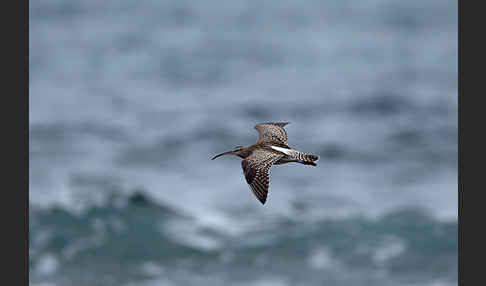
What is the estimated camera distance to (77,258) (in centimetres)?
10406

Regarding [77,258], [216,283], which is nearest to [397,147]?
[216,283]

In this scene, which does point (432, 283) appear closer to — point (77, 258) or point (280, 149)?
point (77, 258)

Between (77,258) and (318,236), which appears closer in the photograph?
(77,258)

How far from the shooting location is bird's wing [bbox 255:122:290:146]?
3269 centimetres

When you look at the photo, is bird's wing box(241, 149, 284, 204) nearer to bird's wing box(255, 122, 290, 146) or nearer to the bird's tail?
the bird's tail

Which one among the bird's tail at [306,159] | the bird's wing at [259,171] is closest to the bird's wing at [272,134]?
the bird's wing at [259,171]

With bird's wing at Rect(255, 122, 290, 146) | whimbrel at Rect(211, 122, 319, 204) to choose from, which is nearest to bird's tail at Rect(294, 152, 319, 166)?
whimbrel at Rect(211, 122, 319, 204)

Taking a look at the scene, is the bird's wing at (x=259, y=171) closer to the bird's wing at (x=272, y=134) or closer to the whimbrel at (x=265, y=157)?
the whimbrel at (x=265, y=157)

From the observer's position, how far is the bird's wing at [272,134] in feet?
107

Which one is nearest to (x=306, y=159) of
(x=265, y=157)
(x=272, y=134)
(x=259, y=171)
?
(x=265, y=157)

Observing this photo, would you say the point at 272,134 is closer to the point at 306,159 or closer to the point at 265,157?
the point at 265,157

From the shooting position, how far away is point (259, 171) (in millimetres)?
28344

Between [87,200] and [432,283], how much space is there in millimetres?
40032

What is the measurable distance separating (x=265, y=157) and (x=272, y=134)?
3897 millimetres
